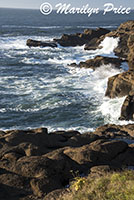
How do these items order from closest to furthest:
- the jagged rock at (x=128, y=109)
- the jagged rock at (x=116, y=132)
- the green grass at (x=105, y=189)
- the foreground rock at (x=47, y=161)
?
the green grass at (x=105, y=189), the foreground rock at (x=47, y=161), the jagged rock at (x=116, y=132), the jagged rock at (x=128, y=109)

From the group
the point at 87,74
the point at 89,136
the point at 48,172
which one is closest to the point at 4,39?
the point at 87,74

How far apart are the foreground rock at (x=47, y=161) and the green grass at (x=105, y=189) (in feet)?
3.21

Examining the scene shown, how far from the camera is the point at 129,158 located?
49.3 feet

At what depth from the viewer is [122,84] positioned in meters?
32.5

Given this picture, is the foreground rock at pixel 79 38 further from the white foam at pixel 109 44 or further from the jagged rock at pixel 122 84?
the jagged rock at pixel 122 84

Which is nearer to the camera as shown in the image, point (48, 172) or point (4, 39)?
point (48, 172)

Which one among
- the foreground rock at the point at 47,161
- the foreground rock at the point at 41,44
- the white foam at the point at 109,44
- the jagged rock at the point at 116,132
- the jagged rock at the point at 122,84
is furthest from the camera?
the foreground rock at the point at 41,44

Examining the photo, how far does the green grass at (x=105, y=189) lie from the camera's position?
363 inches

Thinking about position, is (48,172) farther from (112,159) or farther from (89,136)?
(89,136)

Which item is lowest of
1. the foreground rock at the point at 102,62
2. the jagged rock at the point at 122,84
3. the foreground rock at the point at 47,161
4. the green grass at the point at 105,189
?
the foreground rock at the point at 47,161

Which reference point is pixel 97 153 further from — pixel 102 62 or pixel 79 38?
pixel 79 38

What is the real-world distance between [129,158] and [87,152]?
2.16m

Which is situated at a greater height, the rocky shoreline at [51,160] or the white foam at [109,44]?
the white foam at [109,44]

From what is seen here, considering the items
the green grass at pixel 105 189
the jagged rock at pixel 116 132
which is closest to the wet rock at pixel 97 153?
the green grass at pixel 105 189
